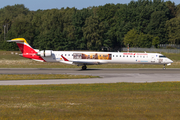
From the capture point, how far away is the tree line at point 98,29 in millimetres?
106312

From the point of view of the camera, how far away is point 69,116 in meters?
12.8

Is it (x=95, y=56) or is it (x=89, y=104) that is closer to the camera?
(x=89, y=104)

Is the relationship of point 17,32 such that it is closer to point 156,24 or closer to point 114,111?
point 156,24

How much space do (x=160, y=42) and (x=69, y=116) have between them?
112029mm

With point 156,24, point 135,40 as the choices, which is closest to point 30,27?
point 135,40

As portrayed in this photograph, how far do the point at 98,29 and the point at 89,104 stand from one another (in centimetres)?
9362

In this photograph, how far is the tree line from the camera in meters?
106

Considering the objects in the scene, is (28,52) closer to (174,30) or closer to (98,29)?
(98,29)

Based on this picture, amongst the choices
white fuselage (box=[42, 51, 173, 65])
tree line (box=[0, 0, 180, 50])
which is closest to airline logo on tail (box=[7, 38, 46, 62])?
white fuselage (box=[42, 51, 173, 65])

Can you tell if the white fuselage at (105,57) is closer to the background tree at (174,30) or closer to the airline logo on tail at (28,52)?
the airline logo on tail at (28,52)

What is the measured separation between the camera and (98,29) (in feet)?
354

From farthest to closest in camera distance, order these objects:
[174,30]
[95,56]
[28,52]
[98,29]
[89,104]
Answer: [174,30]
[98,29]
[28,52]
[95,56]
[89,104]

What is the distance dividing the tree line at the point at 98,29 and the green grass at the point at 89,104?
272 feet

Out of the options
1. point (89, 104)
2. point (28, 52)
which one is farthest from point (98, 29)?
point (89, 104)
